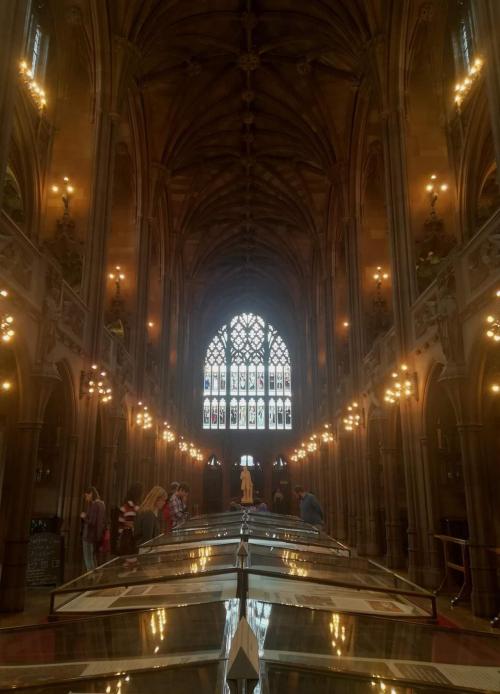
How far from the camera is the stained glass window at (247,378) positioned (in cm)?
4025

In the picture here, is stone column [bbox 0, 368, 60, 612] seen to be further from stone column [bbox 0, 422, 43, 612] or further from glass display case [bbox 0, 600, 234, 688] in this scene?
glass display case [bbox 0, 600, 234, 688]

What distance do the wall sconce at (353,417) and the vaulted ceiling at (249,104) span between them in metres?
8.79

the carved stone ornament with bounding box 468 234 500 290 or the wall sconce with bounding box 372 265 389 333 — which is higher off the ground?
the wall sconce with bounding box 372 265 389 333

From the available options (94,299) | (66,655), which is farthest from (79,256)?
(66,655)

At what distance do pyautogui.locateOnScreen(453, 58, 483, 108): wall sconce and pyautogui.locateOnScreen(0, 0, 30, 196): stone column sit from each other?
27.4 feet

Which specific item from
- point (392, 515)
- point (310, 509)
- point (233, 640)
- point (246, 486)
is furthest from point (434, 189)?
point (246, 486)

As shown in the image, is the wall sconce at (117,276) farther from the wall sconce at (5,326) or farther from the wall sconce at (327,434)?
the wall sconce at (327,434)

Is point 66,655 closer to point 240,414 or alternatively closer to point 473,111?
point 473,111

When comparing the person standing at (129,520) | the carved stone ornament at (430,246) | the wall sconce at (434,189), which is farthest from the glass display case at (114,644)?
the wall sconce at (434,189)

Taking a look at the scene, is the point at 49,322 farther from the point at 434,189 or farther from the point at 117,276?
the point at 434,189

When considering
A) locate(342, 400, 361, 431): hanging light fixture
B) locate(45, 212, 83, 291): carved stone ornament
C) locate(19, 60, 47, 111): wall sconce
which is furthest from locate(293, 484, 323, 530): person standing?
locate(19, 60, 47, 111): wall sconce

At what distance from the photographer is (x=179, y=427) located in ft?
95.4

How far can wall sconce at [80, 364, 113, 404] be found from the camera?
11992mm

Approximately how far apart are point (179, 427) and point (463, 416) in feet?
70.1
